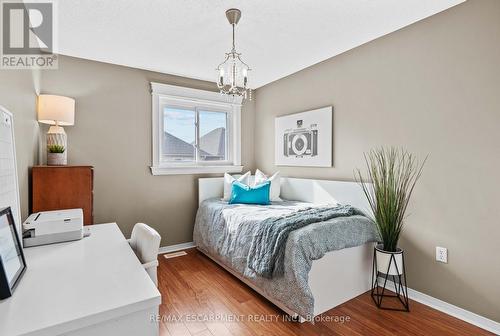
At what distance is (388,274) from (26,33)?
11.5 ft

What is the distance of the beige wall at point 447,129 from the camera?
1.87 meters

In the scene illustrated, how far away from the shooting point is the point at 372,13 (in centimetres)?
209

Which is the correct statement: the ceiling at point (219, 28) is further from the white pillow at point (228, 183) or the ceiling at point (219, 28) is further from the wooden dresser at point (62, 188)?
the white pillow at point (228, 183)

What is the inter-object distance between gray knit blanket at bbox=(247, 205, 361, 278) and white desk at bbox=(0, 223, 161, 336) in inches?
44.1

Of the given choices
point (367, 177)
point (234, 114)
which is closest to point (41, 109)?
point (234, 114)

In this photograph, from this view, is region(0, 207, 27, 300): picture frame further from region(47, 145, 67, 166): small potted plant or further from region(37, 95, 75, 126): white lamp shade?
region(37, 95, 75, 126): white lamp shade

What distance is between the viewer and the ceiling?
6.49 feet

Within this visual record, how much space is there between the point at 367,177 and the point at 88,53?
3250mm

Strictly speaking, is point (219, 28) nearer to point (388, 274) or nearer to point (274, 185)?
point (274, 185)

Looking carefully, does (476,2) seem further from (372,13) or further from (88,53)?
(88,53)

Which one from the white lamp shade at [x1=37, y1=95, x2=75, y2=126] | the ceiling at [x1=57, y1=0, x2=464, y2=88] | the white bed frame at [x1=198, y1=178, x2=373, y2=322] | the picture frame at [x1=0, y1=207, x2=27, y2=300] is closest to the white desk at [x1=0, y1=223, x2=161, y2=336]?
the picture frame at [x1=0, y1=207, x2=27, y2=300]

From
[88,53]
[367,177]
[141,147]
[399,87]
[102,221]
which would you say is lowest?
[102,221]

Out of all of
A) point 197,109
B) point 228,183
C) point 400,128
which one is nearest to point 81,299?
point 400,128

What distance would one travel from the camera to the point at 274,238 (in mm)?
2021
